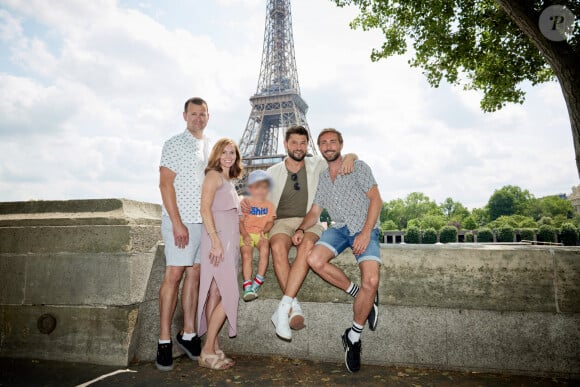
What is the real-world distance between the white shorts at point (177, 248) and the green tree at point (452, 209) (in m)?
95.6

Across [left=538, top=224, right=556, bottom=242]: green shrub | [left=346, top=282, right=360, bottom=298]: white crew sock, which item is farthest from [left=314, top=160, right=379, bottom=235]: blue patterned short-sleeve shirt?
[left=538, top=224, right=556, bottom=242]: green shrub

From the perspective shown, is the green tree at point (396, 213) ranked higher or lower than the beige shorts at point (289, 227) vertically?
higher

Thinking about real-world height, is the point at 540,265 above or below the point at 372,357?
above

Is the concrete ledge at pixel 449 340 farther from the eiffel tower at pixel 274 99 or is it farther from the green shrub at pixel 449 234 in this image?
the green shrub at pixel 449 234

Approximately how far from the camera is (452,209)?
318 ft

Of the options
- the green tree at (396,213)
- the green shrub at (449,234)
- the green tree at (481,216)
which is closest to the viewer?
the green shrub at (449,234)

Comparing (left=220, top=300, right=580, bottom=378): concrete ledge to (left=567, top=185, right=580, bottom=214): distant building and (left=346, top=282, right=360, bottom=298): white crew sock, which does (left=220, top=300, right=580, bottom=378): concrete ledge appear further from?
(left=567, top=185, right=580, bottom=214): distant building

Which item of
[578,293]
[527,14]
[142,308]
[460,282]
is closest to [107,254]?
[142,308]

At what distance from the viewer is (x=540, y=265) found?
3.40 m

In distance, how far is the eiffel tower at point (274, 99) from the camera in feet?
163

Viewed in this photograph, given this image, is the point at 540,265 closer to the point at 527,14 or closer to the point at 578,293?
the point at 578,293

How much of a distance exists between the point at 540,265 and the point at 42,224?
5.08 metres

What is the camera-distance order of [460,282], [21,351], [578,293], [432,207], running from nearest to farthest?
[578,293], [460,282], [21,351], [432,207]

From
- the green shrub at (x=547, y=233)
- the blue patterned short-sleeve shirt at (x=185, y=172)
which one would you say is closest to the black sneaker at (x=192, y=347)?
the blue patterned short-sleeve shirt at (x=185, y=172)
